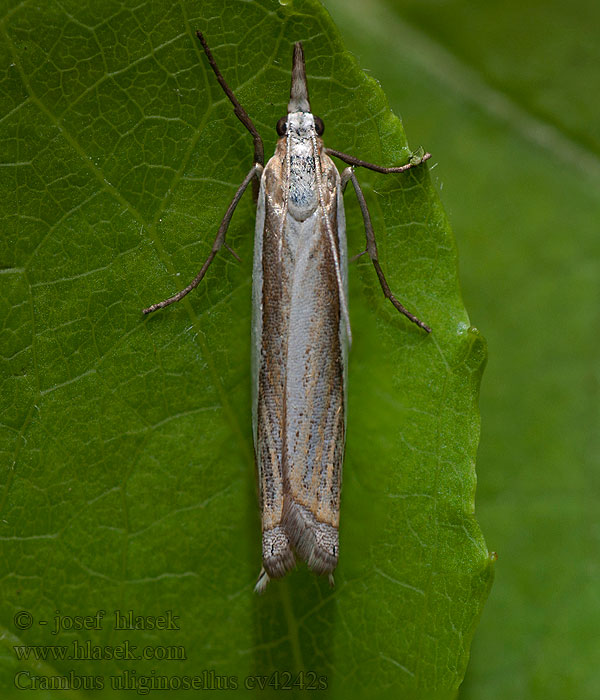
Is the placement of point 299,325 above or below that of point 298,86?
below

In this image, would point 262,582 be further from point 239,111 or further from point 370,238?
A: point 239,111

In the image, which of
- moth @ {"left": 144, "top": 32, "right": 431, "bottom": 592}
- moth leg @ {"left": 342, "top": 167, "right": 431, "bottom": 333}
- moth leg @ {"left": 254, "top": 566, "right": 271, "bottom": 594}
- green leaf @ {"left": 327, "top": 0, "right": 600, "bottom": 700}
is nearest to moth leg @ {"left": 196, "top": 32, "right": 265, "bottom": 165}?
moth @ {"left": 144, "top": 32, "right": 431, "bottom": 592}

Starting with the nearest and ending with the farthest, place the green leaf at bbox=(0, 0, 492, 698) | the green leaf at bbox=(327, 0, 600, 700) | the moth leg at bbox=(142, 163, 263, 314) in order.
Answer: the green leaf at bbox=(0, 0, 492, 698)
the moth leg at bbox=(142, 163, 263, 314)
the green leaf at bbox=(327, 0, 600, 700)

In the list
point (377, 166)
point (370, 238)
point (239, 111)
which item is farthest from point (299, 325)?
point (239, 111)

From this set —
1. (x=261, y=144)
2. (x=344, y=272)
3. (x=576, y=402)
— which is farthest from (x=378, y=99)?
(x=576, y=402)

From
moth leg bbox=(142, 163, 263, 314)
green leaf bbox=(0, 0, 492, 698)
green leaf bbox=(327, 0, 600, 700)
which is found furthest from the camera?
green leaf bbox=(327, 0, 600, 700)

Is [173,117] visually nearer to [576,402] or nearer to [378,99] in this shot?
[378,99]

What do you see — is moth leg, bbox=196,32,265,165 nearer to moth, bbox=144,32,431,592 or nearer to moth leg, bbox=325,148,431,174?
moth, bbox=144,32,431,592

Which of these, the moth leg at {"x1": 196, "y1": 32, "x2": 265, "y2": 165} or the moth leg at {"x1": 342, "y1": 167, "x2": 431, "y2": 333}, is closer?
the moth leg at {"x1": 196, "y1": 32, "x2": 265, "y2": 165}
